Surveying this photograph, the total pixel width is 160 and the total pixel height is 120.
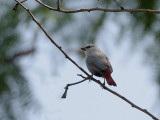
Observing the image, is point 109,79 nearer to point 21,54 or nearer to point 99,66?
point 99,66

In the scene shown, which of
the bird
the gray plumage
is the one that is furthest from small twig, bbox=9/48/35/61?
the gray plumage

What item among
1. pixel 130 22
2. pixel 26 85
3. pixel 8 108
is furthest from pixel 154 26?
pixel 8 108

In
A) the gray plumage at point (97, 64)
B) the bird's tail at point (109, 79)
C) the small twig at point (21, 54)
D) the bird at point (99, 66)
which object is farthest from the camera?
the gray plumage at point (97, 64)

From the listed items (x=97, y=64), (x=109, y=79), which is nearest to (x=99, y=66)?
(x=97, y=64)

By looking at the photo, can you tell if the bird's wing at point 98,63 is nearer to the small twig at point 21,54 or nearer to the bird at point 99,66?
the bird at point 99,66

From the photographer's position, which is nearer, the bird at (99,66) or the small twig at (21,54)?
the small twig at (21,54)

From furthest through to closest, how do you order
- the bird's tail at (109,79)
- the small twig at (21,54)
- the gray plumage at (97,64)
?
1. the gray plumage at (97,64)
2. the bird's tail at (109,79)
3. the small twig at (21,54)

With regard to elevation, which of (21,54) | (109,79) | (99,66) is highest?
(99,66)

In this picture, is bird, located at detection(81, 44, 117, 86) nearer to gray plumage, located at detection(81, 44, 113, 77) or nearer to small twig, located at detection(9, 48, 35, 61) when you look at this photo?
gray plumage, located at detection(81, 44, 113, 77)

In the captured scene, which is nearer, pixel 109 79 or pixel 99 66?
pixel 109 79

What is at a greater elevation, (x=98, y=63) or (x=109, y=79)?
(x=98, y=63)

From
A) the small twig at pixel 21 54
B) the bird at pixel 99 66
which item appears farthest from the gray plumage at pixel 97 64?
the small twig at pixel 21 54

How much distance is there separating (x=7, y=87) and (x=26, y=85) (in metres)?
0.12

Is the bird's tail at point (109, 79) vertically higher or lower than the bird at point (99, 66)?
lower
